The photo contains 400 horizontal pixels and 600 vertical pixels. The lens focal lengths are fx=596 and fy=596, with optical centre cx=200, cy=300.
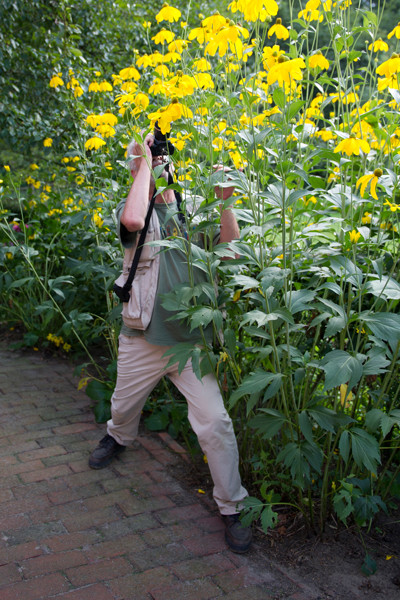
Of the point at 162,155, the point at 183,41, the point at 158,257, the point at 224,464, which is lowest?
the point at 224,464

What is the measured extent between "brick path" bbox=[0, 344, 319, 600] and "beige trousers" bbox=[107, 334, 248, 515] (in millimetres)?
251

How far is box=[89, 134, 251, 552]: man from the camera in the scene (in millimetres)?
2580

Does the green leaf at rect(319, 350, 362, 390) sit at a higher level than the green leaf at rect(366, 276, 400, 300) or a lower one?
lower

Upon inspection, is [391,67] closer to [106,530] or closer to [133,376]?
[133,376]

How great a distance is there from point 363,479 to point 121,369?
124cm

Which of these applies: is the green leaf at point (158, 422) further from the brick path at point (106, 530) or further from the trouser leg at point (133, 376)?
the trouser leg at point (133, 376)

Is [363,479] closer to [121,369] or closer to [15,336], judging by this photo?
[121,369]

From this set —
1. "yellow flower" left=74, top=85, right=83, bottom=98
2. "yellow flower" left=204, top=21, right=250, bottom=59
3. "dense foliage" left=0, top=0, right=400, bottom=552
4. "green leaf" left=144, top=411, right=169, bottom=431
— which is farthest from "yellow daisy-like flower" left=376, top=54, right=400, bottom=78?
"yellow flower" left=74, top=85, right=83, bottom=98

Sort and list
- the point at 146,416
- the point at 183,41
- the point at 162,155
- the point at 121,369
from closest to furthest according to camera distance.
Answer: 1. the point at 183,41
2. the point at 162,155
3. the point at 121,369
4. the point at 146,416

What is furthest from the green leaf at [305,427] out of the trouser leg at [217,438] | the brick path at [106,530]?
the brick path at [106,530]

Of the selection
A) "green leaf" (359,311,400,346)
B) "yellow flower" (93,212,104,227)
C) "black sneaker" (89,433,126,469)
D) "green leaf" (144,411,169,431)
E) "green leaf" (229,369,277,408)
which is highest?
"yellow flower" (93,212,104,227)

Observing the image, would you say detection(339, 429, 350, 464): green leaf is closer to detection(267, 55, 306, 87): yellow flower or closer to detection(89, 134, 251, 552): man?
detection(89, 134, 251, 552): man

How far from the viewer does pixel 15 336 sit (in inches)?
209

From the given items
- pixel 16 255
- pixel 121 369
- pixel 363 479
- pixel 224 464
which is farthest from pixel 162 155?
pixel 16 255
